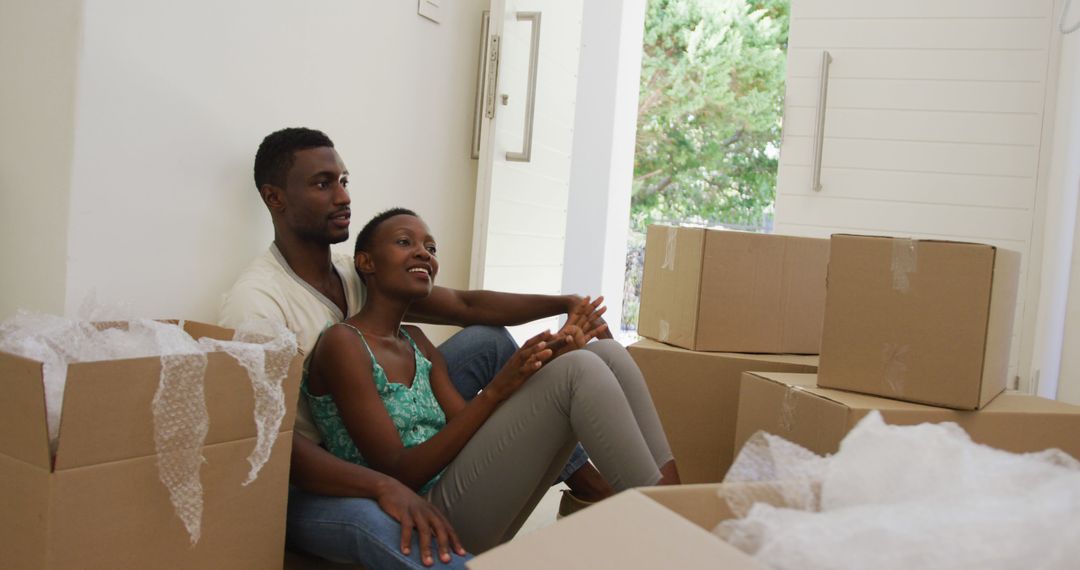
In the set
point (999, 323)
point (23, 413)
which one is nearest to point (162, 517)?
point (23, 413)

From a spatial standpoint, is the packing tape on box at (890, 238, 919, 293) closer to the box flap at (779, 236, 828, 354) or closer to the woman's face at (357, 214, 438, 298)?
the box flap at (779, 236, 828, 354)

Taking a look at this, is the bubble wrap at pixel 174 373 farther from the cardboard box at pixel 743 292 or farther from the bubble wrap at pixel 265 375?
the cardboard box at pixel 743 292

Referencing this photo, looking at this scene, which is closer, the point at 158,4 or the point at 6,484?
the point at 6,484

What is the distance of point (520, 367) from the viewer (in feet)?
5.38

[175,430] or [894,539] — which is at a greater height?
[894,539]

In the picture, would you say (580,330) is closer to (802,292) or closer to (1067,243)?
(802,292)

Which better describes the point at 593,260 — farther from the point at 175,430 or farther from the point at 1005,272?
the point at 175,430

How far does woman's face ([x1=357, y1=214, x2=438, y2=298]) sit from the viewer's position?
5.92 feet

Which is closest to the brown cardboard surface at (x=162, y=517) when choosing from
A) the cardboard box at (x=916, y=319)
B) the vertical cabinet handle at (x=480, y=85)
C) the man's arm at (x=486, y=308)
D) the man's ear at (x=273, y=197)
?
the man's ear at (x=273, y=197)

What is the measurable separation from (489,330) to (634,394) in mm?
436

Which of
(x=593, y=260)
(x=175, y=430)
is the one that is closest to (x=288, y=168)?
(x=175, y=430)

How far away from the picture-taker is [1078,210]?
2791mm

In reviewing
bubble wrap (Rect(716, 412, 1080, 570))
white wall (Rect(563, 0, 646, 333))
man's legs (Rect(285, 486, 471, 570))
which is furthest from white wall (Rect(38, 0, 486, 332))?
white wall (Rect(563, 0, 646, 333))

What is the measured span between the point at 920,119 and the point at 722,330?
1.83 metres
